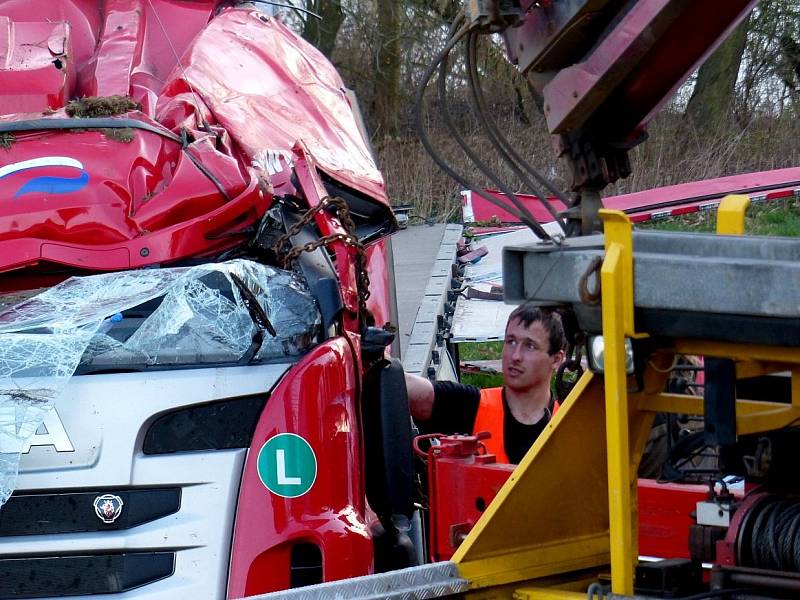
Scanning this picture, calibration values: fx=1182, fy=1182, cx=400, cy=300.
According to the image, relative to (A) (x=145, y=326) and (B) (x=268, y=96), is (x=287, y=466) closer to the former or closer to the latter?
(A) (x=145, y=326)

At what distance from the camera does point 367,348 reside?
4.10m

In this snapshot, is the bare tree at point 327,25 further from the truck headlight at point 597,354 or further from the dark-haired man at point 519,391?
the truck headlight at point 597,354

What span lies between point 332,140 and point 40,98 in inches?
51.6

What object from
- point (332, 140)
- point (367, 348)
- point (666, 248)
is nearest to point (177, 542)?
point (367, 348)

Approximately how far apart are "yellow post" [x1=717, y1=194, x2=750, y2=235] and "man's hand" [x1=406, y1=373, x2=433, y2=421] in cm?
244

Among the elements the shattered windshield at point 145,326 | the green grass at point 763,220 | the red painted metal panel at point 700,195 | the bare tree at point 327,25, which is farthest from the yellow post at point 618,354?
the bare tree at point 327,25

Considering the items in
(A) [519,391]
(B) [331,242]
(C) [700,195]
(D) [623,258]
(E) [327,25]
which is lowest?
(A) [519,391]

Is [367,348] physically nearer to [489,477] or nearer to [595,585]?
[489,477]

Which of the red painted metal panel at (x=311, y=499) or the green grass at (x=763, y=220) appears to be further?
the green grass at (x=763, y=220)

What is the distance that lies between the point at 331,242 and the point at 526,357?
1.11 m

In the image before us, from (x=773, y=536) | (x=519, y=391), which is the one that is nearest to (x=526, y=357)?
(x=519, y=391)

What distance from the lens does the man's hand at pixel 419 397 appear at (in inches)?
198

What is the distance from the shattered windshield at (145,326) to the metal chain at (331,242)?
12cm

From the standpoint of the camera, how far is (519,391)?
16.0 feet
